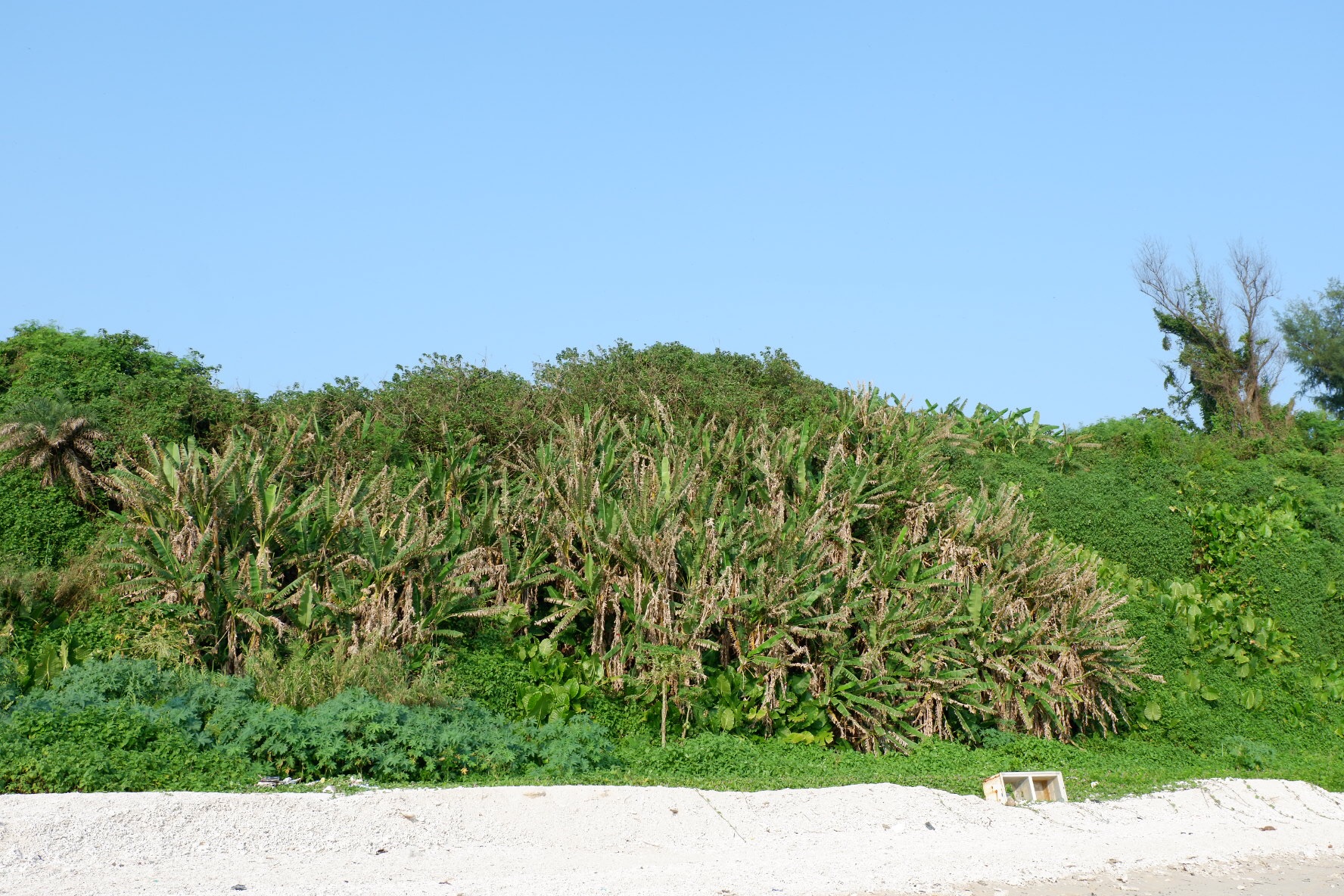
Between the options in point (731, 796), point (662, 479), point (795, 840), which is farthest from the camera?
point (662, 479)

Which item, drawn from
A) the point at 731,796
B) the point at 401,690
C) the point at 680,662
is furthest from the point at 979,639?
the point at 401,690

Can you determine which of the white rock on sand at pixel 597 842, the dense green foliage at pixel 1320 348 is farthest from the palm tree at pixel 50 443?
the dense green foliage at pixel 1320 348

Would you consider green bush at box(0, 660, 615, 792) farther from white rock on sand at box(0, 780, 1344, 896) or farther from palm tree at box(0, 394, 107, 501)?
palm tree at box(0, 394, 107, 501)

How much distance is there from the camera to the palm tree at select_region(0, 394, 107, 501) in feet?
38.9

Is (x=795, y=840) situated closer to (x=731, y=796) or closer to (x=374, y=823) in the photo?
(x=731, y=796)

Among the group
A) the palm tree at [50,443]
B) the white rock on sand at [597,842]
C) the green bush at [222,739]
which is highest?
the palm tree at [50,443]

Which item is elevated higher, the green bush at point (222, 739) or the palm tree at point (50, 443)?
the palm tree at point (50, 443)

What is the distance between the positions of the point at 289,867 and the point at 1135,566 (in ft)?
42.0

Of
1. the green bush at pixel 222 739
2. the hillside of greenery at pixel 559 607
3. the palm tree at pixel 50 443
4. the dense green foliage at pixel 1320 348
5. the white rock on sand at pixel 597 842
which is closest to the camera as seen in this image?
the white rock on sand at pixel 597 842

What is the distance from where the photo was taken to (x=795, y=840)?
732 cm

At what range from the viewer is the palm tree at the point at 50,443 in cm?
1185

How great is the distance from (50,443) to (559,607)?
18.0ft

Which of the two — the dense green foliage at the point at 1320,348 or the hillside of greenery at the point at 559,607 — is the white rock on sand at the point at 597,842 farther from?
the dense green foliage at the point at 1320,348

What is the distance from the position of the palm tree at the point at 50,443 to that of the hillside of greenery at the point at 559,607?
0.10 ft
